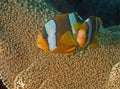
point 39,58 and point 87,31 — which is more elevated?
point 87,31

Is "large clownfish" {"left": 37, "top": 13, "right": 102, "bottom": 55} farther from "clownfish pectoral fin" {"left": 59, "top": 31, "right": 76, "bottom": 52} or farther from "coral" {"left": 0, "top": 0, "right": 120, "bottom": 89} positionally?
"coral" {"left": 0, "top": 0, "right": 120, "bottom": 89}

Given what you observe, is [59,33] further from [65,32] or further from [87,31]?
[87,31]

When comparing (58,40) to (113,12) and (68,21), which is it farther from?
(113,12)

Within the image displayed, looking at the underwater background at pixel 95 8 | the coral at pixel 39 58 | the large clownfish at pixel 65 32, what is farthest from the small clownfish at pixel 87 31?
the underwater background at pixel 95 8

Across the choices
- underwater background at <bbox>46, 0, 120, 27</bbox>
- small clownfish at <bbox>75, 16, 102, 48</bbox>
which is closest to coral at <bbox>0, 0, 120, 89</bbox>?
small clownfish at <bbox>75, 16, 102, 48</bbox>

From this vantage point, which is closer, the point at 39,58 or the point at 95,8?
the point at 39,58

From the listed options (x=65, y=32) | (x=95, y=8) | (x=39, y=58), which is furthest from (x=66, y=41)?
(x=95, y=8)

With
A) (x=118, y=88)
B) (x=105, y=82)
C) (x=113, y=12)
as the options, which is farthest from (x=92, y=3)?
(x=118, y=88)
